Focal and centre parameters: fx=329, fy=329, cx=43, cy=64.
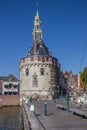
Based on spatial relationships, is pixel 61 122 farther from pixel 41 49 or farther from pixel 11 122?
pixel 41 49

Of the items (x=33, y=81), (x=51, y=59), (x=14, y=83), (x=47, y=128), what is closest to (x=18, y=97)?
(x=33, y=81)

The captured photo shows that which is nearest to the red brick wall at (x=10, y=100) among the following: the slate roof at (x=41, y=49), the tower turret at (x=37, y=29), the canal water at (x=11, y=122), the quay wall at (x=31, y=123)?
the slate roof at (x=41, y=49)

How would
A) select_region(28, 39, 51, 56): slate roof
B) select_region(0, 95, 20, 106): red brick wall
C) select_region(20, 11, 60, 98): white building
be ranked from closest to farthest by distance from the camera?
select_region(20, 11, 60, 98): white building, select_region(0, 95, 20, 106): red brick wall, select_region(28, 39, 51, 56): slate roof

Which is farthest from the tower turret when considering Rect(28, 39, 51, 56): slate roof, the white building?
the white building

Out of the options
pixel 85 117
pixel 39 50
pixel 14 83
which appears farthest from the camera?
pixel 14 83

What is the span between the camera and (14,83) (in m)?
118

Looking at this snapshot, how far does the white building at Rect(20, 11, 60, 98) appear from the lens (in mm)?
86062

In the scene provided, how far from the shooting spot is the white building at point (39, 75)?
86062 millimetres

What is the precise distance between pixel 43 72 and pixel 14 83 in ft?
111

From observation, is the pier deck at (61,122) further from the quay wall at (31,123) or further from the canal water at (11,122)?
the canal water at (11,122)

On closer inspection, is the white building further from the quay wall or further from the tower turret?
the quay wall

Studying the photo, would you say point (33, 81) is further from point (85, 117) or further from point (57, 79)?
point (85, 117)

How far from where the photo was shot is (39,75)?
282 ft

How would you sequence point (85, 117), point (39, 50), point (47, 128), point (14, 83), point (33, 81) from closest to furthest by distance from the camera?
1. point (47, 128)
2. point (85, 117)
3. point (33, 81)
4. point (39, 50)
5. point (14, 83)
